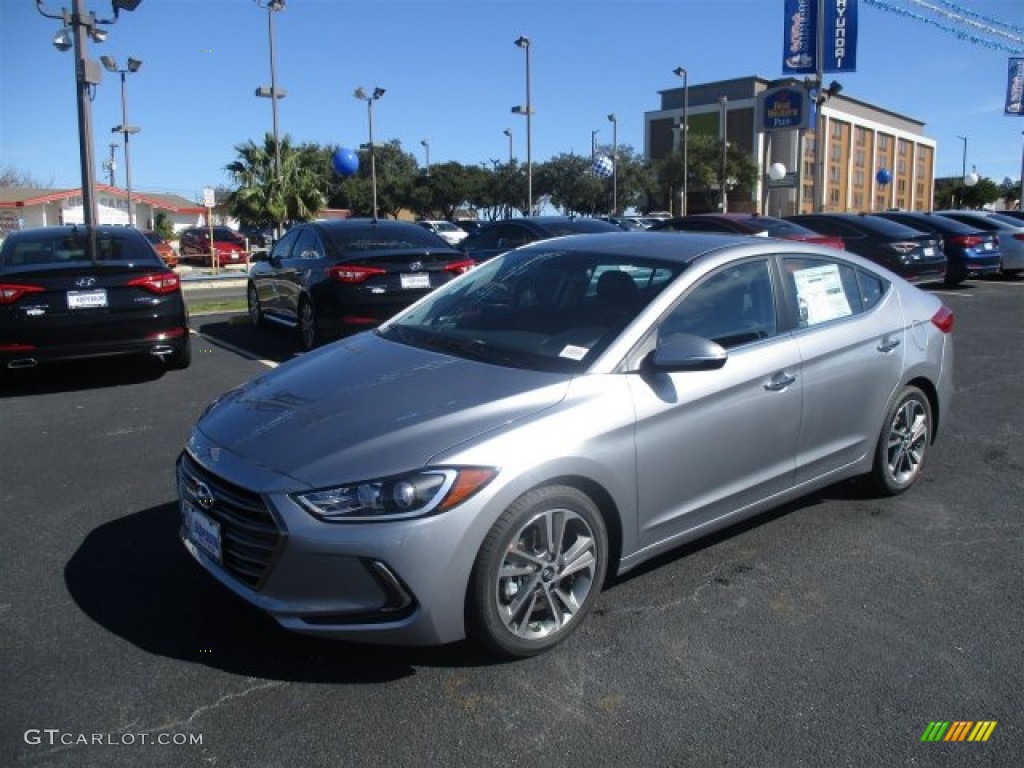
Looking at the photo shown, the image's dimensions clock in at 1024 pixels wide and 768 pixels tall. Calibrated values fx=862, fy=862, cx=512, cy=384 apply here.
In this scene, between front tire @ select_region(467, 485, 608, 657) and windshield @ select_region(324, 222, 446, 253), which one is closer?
front tire @ select_region(467, 485, 608, 657)

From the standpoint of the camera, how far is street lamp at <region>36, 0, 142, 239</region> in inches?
573

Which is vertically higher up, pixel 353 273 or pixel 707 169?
pixel 707 169

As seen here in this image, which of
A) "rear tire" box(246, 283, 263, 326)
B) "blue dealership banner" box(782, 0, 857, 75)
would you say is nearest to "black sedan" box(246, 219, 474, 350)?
"rear tire" box(246, 283, 263, 326)

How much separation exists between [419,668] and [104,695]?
1.05 metres

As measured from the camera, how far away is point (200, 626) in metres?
3.34

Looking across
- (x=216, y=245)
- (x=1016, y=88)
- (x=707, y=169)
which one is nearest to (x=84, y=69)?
(x=216, y=245)

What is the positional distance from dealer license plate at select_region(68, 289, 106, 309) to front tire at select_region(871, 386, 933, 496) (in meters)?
6.29

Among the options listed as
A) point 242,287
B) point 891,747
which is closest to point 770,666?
point 891,747

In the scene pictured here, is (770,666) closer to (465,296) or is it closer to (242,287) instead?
(465,296)

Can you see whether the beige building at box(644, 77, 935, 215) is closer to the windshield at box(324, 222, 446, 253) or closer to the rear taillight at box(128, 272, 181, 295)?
the windshield at box(324, 222, 446, 253)

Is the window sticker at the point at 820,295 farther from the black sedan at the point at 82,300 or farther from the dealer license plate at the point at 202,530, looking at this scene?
the black sedan at the point at 82,300

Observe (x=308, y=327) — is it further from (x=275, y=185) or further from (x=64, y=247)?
(x=275, y=185)

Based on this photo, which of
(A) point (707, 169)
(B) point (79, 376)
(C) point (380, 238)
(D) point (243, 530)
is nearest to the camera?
(D) point (243, 530)

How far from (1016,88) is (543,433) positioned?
1808 inches
